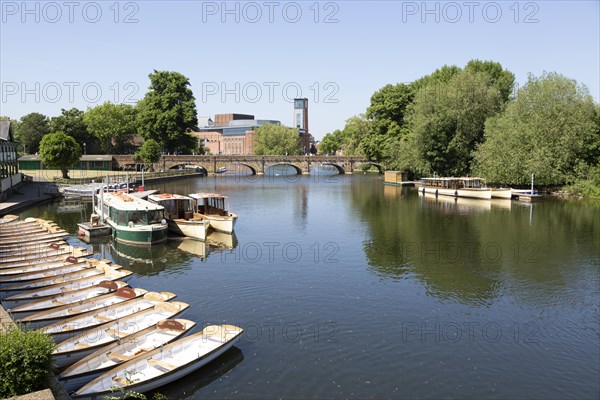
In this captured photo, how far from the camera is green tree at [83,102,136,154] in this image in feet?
419

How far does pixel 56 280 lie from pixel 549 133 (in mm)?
63504

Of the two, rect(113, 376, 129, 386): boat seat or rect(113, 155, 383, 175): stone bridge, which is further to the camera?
rect(113, 155, 383, 175): stone bridge

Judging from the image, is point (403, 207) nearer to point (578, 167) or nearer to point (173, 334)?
point (578, 167)

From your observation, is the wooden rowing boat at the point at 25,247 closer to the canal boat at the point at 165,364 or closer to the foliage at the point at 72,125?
the canal boat at the point at 165,364

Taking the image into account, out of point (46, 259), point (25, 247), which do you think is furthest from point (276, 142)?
point (46, 259)

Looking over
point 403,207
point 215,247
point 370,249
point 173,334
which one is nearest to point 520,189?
point 403,207

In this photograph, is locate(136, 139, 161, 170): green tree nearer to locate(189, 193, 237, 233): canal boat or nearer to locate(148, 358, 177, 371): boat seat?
locate(189, 193, 237, 233): canal boat

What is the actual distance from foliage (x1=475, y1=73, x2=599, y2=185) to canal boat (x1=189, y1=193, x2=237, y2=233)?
43.6 meters

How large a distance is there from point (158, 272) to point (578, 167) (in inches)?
2371

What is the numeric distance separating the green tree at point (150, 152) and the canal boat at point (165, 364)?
9493cm

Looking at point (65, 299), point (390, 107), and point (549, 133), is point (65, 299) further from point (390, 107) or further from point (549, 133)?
point (390, 107)

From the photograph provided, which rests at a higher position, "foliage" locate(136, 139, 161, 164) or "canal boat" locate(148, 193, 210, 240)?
"foliage" locate(136, 139, 161, 164)

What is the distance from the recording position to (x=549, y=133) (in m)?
Result: 67.7

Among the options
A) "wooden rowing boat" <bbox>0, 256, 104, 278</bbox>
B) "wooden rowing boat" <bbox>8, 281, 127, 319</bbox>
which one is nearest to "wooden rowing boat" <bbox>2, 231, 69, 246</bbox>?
"wooden rowing boat" <bbox>0, 256, 104, 278</bbox>
